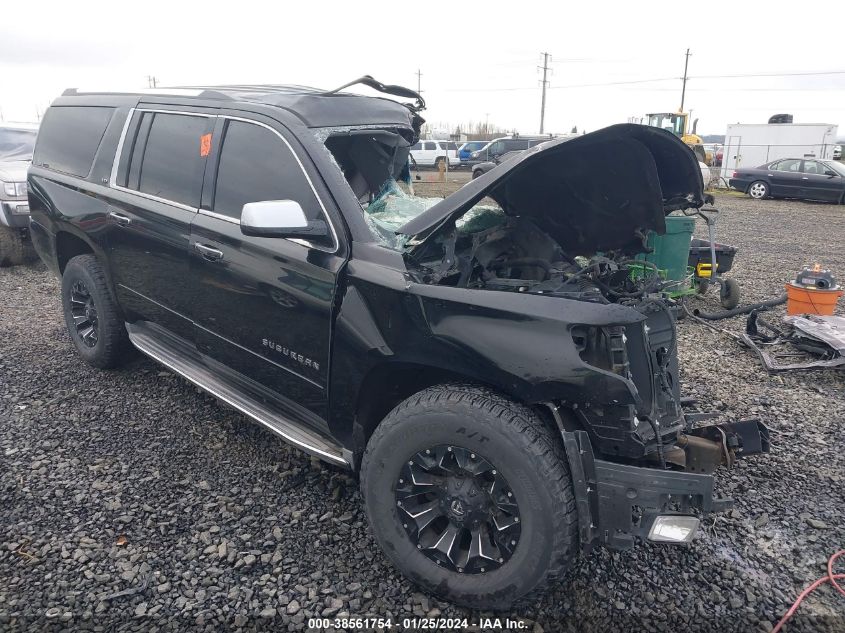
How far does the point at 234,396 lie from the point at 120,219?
146 cm

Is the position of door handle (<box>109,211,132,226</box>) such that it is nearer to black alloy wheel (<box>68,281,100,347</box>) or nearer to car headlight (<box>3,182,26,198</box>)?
black alloy wheel (<box>68,281,100,347</box>)

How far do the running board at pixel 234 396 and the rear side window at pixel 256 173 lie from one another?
94cm

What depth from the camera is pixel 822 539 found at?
118 inches

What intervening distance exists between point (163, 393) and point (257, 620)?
228cm

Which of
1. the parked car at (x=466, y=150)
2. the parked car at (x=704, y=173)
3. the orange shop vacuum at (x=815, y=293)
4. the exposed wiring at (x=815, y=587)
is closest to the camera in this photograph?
the exposed wiring at (x=815, y=587)

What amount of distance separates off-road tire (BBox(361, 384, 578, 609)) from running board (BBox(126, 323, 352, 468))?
1.13 ft

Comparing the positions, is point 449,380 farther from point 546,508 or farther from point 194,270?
point 194,270

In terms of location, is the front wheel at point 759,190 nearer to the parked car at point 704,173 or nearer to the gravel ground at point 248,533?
the parked car at point 704,173

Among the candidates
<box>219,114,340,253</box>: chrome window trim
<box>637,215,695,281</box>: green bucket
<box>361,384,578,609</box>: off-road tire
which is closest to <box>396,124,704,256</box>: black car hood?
<box>219,114,340,253</box>: chrome window trim

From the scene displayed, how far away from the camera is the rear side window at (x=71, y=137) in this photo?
428cm

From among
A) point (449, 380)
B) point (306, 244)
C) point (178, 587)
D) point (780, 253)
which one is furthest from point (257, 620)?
point (780, 253)

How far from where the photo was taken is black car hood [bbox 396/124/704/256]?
102 inches

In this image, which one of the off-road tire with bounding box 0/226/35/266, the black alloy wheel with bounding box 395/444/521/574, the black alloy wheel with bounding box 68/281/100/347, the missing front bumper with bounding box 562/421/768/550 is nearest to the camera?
the missing front bumper with bounding box 562/421/768/550

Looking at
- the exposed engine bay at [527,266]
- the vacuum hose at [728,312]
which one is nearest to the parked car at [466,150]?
the vacuum hose at [728,312]
